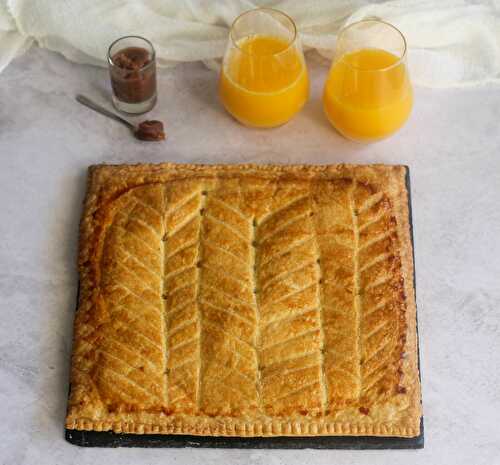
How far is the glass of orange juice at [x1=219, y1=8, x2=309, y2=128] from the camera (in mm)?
2449

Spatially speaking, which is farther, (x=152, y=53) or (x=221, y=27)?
(x=221, y=27)

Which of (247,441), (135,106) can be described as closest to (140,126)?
(135,106)

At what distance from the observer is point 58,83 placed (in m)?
2.79

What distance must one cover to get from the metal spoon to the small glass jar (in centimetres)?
5

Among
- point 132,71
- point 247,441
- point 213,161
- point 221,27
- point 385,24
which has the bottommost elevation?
point 247,441

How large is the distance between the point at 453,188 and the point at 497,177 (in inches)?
6.3

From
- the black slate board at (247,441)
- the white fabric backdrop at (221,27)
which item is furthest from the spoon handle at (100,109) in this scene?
the black slate board at (247,441)

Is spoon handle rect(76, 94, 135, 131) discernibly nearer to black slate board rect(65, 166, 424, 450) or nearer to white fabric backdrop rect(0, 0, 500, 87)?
white fabric backdrop rect(0, 0, 500, 87)

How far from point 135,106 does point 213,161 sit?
0.32 meters

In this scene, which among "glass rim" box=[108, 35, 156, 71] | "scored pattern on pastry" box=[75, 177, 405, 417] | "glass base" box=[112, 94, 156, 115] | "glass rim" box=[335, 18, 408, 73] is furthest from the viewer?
"glass base" box=[112, 94, 156, 115]

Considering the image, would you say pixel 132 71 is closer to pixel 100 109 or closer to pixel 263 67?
→ pixel 100 109

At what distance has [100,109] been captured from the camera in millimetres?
2719

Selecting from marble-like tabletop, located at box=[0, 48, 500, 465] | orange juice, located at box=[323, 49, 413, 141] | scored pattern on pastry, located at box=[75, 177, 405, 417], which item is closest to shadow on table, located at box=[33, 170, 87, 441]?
marble-like tabletop, located at box=[0, 48, 500, 465]

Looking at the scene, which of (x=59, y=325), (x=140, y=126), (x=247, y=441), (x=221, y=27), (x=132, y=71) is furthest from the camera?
(x=221, y=27)
